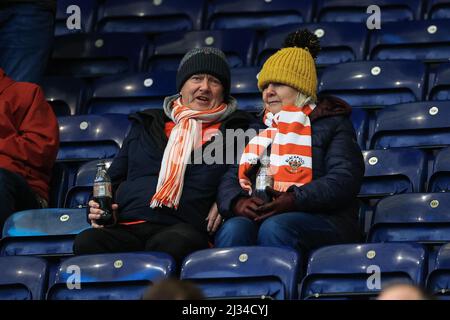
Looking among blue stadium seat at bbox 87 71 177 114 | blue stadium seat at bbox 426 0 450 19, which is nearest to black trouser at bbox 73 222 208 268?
blue stadium seat at bbox 87 71 177 114

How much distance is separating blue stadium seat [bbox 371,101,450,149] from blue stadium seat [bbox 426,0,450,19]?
1.12 metres

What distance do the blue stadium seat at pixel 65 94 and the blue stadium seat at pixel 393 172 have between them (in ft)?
5.27

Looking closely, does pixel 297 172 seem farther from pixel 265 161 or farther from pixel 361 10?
pixel 361 10

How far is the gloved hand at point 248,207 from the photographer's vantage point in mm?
4547

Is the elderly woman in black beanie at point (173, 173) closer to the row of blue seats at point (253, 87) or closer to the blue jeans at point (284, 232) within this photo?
the blue jeans at point (284, 232)

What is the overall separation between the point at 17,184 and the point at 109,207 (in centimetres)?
58

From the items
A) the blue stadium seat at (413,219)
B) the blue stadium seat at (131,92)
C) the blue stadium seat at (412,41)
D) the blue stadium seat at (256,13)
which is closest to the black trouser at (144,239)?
the blue stadium seat at (413,219)

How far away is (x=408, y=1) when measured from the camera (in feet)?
20.6

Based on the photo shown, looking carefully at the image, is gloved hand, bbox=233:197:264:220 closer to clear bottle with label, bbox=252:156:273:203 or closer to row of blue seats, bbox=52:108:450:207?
clear bottle with label, bbox=252:156:273:203

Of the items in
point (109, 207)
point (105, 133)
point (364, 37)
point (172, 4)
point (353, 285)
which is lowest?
point (353, 285)

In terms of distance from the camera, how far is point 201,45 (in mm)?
6188

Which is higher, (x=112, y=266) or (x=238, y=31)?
(x=238, y=31)
